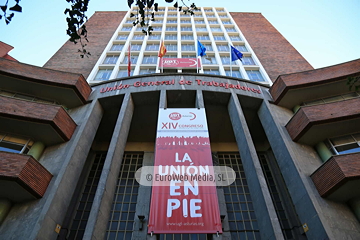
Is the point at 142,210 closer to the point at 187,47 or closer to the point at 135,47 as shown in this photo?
the point at 135,47

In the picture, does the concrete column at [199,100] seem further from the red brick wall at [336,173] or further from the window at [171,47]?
the window at [171,47]

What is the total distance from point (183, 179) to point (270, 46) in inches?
881

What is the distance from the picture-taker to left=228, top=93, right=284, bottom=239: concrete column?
31.7ft

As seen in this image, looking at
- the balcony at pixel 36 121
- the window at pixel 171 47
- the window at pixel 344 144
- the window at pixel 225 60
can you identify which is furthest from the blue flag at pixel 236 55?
the balcony at pixel 36 121

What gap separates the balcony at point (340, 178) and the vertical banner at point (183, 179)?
→ 204 inches

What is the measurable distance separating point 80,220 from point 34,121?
20.8ft

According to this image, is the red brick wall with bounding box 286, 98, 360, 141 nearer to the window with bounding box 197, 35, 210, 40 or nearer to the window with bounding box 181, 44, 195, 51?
the window with bounding box 181, 44, 195, 51

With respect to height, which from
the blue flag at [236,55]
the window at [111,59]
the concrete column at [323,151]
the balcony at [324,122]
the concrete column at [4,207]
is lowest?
the concrete column at [4,207]

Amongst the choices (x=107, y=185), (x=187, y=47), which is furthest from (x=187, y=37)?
(x=107, y=185)

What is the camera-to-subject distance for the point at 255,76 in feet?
73.7

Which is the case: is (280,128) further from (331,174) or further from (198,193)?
(198,193)

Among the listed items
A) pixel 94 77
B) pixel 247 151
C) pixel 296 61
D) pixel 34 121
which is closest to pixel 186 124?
pixel 247 151

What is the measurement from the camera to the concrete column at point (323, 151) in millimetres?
13227

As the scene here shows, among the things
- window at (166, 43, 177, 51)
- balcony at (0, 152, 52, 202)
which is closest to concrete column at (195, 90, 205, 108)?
balcony at (0, 152, 52, 202)
